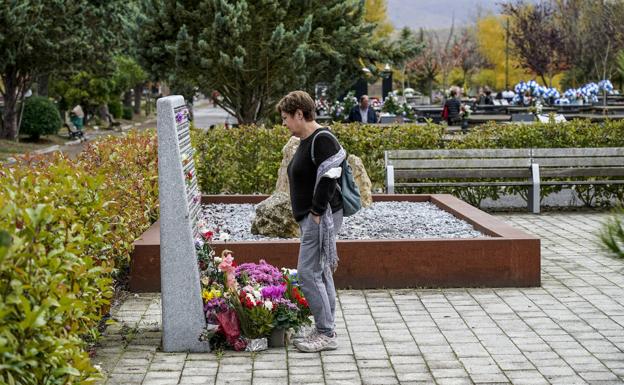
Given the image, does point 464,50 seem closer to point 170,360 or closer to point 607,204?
point 607,204

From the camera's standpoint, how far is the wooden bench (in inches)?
599

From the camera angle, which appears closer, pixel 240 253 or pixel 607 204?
pixel 240 253

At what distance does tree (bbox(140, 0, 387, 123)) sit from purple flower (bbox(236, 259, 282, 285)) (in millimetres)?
14981

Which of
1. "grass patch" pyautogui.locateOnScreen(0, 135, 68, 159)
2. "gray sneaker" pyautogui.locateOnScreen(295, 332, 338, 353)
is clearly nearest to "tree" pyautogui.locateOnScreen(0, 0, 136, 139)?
"grass patch" pyautogui.locateOnScreen(0, 135, 68, 159)

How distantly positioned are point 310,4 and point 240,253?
54.9ft

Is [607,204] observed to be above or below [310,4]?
below

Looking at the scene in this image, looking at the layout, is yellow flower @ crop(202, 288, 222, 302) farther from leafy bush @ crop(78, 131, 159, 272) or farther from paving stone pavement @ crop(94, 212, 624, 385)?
leafy bush @ crop(78, 131, 159, 272)

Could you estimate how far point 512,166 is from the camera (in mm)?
15375

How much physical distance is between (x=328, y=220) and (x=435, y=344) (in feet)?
3.97

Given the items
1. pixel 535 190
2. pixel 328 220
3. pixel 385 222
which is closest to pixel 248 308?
pixel 328 220

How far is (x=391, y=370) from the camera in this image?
6.94 metres

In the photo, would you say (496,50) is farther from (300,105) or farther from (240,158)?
(300,105)

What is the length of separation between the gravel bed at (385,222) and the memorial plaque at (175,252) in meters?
3.19

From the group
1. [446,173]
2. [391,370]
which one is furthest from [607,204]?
[391,370]
